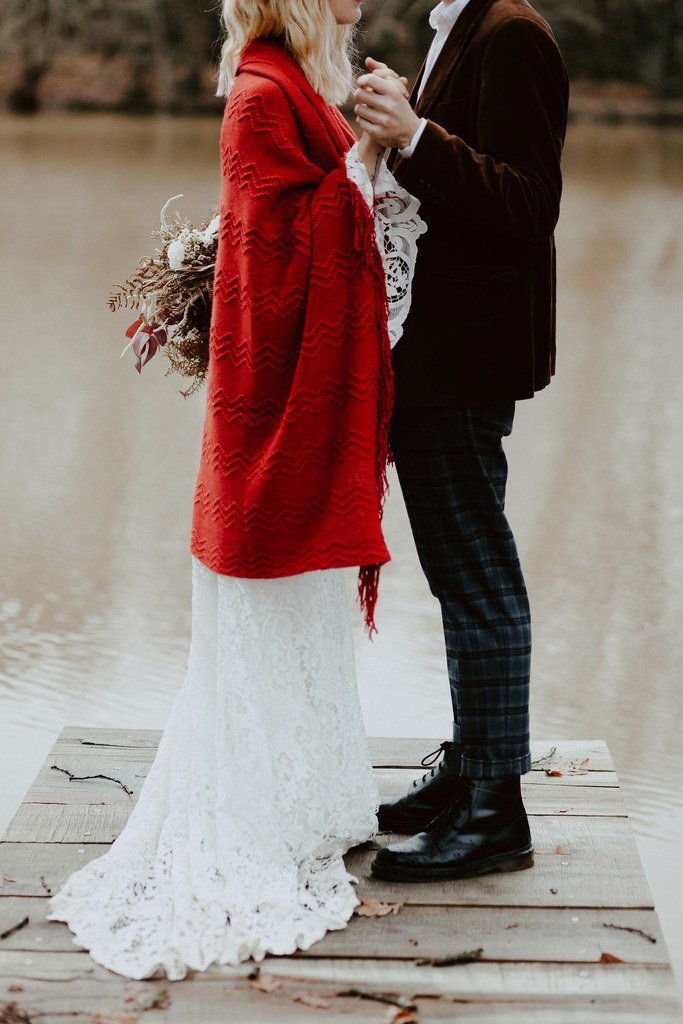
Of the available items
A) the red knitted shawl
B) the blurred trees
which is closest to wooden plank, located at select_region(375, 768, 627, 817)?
the red knitted shawl

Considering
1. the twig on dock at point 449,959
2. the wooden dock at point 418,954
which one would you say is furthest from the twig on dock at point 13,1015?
the twig on dock at point 449,959

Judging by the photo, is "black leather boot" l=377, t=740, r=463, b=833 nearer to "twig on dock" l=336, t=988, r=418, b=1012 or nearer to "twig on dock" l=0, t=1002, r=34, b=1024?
"twig on dock" l=336, t=988, r=418, b=1012

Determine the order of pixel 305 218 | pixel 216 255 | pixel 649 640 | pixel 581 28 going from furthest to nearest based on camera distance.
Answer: pixel 581 28 < pixel 649 640 < pixel 216 255 < pixel 305 218

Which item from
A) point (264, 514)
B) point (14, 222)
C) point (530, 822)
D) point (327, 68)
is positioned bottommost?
point (14, 222)

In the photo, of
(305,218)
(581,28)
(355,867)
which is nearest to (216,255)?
(305,218)

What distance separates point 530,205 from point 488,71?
0.63 ft

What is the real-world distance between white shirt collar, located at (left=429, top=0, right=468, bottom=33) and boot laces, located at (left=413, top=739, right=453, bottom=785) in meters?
1.13

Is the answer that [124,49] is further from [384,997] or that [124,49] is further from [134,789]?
[384,997]

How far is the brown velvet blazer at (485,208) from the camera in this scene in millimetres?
1892

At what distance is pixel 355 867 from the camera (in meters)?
2.14

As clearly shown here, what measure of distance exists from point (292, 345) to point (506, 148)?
402 mm

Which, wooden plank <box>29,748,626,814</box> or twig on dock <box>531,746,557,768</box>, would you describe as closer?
wooden plank <box>29,748,626,814</box>

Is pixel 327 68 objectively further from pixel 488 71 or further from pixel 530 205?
pixel 530 205

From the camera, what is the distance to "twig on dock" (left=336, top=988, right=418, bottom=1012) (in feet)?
5.81
